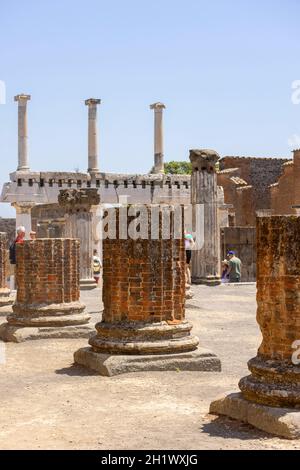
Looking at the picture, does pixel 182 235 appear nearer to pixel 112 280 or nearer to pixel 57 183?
pixel 112 280

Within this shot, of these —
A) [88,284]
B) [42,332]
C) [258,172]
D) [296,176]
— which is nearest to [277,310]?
[42,332]

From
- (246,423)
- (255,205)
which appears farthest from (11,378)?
(255,205)

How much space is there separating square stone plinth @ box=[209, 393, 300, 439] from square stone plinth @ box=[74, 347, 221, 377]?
182 cm

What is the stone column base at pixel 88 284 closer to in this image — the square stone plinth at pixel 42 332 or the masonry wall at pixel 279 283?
the square stone plinth at pixel 42 332

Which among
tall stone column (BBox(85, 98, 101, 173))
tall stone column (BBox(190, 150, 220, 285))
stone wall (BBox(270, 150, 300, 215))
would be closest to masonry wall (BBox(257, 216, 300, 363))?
tall stone column (BBox(190, 150, 220, 285))

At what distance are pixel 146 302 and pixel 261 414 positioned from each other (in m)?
2.75

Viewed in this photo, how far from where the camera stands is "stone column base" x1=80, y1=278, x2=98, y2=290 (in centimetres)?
1895

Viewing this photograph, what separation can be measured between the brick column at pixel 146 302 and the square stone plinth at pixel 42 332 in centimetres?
183

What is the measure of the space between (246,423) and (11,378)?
2855 millimetres

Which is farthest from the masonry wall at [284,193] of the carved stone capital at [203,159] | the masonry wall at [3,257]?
the masonry wall at [3,257]

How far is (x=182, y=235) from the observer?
8.11m

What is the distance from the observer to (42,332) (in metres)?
9.78

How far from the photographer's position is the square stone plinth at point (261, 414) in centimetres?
490

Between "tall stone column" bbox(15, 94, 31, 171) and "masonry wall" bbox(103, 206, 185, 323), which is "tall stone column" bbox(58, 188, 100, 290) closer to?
"tall stone column" bbox(15, 94, 31, 171)
